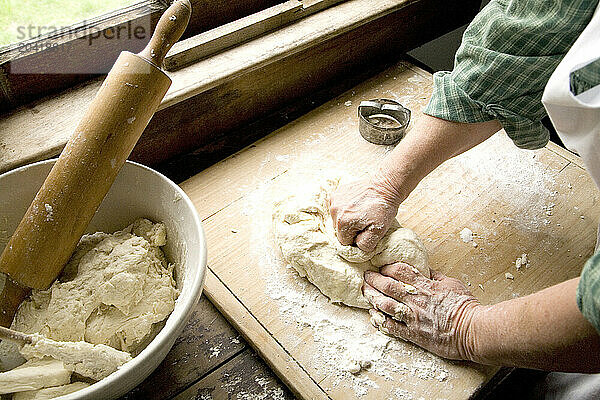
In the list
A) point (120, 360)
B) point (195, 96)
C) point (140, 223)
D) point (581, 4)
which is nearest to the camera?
point (120, 360)

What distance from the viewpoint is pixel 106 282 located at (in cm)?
82

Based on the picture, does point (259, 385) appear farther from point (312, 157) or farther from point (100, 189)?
point (312, 157)

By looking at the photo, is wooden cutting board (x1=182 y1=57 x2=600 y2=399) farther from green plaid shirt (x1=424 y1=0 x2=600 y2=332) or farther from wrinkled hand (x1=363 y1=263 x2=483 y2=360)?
green plaid shirt (x1=424 y1=0 x2=600 y2=332)

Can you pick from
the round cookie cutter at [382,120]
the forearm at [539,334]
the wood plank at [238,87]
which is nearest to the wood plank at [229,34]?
the wood plank at [238,87]

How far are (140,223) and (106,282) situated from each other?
0.16 meters

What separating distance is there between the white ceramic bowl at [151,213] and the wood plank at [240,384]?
0.52ft

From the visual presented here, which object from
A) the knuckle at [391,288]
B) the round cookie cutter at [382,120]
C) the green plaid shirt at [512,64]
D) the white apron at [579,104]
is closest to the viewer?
the white apron at [579,104]

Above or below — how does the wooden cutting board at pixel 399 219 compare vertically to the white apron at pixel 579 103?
below

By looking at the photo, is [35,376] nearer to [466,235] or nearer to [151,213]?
[151,213]

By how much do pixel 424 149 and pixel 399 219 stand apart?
0.18 metres

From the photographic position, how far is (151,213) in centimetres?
95

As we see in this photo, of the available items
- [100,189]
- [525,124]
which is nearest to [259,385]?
[100,189]

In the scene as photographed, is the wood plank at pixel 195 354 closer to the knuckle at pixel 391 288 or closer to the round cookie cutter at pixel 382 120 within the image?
the knuckle at pixel 391 288

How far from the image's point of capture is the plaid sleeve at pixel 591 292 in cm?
64
